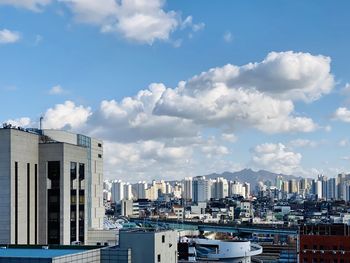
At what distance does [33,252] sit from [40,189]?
21307mm

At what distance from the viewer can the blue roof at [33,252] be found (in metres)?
40.8

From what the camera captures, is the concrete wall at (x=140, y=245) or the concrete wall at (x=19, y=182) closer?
the concrete wall at (x=140, y=245)

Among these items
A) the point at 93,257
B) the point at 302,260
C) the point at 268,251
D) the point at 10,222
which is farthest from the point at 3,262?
the point at 268,251

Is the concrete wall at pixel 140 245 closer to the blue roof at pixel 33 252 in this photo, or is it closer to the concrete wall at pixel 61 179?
the blue roof at pixel 33 252

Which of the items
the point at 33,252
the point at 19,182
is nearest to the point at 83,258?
the point at 33,252

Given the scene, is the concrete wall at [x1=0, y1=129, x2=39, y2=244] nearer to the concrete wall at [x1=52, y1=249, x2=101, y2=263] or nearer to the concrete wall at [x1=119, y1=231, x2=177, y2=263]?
the concrete wall at [x1=119, y1=231, x2=177, y2=263]

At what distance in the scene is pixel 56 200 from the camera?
6375 centimetres

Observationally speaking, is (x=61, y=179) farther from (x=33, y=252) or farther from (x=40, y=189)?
(x=33, y=252)

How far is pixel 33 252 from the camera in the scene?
140ft

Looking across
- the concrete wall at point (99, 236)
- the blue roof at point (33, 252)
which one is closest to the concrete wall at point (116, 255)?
the blue roof at point (33, 252)

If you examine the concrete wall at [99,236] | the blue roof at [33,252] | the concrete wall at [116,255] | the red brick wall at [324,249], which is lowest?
the red brick wall at [324,249]

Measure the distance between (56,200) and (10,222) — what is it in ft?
20.1

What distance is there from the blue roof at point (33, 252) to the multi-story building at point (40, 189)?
14.9m

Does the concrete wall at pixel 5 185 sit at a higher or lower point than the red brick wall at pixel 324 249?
higher
